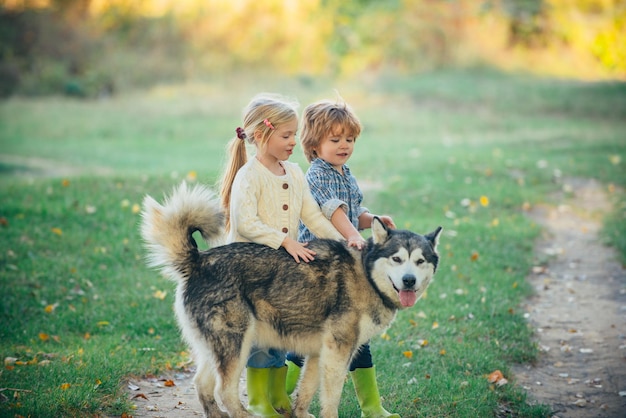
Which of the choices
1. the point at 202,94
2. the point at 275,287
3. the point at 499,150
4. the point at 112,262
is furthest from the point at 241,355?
the point at 202,94

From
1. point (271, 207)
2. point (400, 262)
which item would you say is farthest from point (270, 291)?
point (400, 262)

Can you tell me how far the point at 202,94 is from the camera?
28562 millimetres

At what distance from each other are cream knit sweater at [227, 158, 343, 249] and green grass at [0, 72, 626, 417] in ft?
4.69

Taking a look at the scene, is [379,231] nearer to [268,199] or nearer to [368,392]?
[268,199]

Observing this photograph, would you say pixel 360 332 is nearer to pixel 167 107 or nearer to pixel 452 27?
pixel 167 107

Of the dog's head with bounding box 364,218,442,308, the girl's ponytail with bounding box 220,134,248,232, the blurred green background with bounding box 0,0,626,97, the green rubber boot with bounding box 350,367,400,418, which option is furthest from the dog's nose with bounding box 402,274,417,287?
the blurred green background with bounding box 0,0,626,97

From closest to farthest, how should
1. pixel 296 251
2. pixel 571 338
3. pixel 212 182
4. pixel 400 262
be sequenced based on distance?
pixel 400 262 → pixel 296 251 → pixel 571 338 → pixel 212 182

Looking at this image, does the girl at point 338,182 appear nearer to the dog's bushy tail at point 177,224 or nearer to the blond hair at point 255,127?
the blond hair at point 255,127

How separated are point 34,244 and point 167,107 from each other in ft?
58.0

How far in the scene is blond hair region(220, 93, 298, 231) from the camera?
4863 millimetres

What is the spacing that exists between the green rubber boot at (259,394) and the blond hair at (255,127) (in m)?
1.11

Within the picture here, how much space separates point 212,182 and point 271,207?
7.39 m

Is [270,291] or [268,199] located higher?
Result: [268,199]

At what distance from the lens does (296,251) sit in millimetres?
4719
